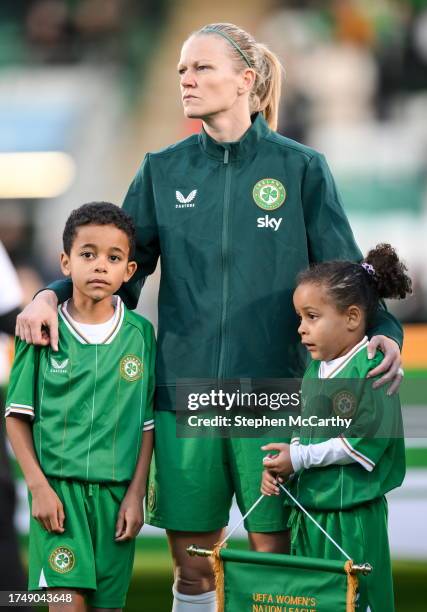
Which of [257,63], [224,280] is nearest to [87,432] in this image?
[224,280]

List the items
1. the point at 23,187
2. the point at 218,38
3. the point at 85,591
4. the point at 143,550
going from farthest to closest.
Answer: the point at 23,187 → the point at 143,550 → the point at 218,38 → the point at 85,591

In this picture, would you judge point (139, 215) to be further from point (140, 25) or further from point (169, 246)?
point (140, 25)

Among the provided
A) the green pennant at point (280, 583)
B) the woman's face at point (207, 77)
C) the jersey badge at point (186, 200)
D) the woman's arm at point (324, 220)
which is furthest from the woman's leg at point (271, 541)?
the woman's face at point (207, 77)

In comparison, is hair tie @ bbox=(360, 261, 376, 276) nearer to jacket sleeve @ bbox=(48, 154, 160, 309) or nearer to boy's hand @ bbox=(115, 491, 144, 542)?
jacket sleeve @ bbox=(48, 154, 160, 309)

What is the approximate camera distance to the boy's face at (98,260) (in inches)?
109

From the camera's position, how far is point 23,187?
5.96 meters

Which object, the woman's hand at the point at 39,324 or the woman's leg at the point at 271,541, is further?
the woman's leg at the point at 271,541

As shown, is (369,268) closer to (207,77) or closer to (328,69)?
(207,77)

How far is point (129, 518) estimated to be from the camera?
272cm

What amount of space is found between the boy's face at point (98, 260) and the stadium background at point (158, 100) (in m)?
2.88

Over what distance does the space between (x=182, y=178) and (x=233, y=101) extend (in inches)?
8.8

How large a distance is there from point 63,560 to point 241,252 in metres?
0.82

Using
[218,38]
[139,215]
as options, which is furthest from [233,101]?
[139,215]

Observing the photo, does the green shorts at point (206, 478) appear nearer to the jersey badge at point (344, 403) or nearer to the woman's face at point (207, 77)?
the jersey badge at point (344, 403)
